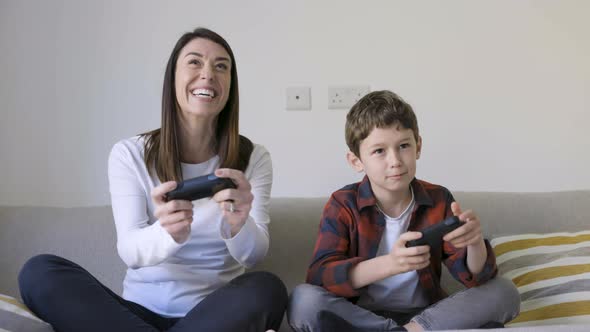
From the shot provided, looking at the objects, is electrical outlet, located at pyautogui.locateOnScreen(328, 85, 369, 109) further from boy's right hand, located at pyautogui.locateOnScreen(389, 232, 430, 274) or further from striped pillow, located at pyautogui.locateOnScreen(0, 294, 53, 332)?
striped pillow, located at pyautogui.locateOnScreen(0, 294, 53, 332)

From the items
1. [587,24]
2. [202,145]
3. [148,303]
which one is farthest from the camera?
[587,24]

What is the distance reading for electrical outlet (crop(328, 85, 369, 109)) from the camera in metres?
1.98

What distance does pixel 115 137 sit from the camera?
202 centimetres

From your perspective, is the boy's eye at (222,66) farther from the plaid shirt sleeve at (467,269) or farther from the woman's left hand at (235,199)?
the plaid shirt sleeve at (467,269)

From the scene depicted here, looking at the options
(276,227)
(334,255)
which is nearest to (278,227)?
(276,227)

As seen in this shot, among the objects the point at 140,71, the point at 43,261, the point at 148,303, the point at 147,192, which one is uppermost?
the point at 140,71

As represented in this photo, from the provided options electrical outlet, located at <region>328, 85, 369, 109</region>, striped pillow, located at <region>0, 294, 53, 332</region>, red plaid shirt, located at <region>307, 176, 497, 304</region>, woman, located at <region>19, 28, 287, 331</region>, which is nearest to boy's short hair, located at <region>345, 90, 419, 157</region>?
red plaid shirt, located at <region>307, 176, 497, 304</region>

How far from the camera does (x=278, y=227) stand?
166cm

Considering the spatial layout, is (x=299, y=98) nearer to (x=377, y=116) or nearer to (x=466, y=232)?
(x=377, y=116)

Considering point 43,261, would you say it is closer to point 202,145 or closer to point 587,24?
point 202,145

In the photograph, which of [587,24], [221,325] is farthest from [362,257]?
[587,24]

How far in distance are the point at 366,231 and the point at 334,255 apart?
0.09 metres

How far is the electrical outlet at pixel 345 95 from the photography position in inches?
77.9

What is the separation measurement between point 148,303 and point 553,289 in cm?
89
